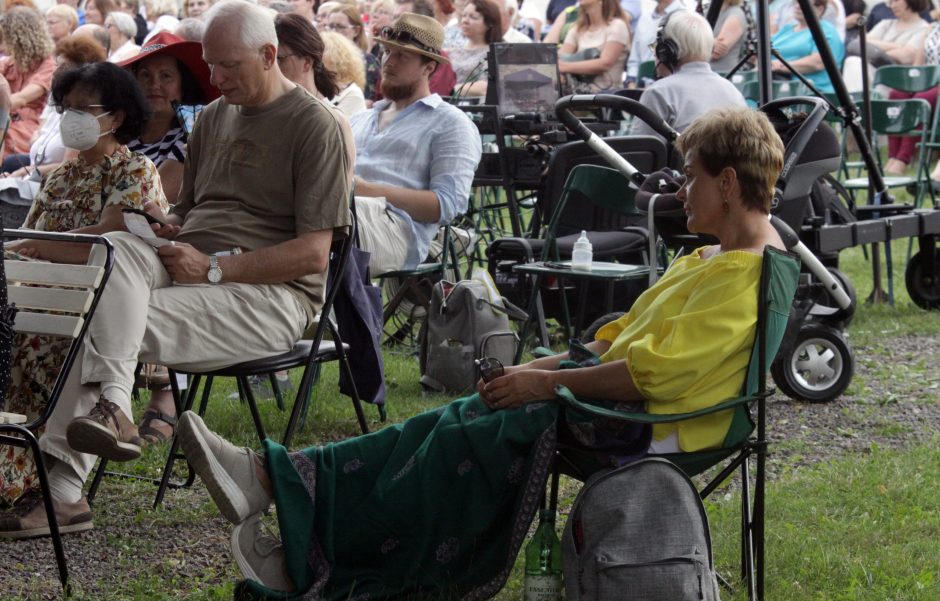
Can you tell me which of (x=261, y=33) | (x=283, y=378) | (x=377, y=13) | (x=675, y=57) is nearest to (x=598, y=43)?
(x=377, y=13)

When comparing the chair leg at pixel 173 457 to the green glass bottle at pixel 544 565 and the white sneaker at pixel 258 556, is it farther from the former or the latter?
the green glass bottle at pixel 544 565

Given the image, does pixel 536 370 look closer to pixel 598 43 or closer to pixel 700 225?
pixel 700 225

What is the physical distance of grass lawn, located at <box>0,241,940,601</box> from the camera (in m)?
3.32

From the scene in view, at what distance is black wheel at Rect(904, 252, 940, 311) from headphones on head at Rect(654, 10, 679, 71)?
78.2 inches

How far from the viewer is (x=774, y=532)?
3682mm

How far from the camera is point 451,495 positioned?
2.96m

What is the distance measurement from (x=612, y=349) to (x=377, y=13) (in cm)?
813

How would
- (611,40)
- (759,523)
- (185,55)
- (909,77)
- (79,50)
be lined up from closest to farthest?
(759,523), (185,55), (79,50), (611,40), (909,77)

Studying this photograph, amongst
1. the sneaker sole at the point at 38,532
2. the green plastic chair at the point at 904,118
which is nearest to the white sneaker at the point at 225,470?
the sneaker sole at the point at 38,532

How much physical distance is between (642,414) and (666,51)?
3888 mm

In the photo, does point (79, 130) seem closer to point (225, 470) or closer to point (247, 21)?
point (247, 21)

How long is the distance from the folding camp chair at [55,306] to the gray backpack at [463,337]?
2218 millimetres

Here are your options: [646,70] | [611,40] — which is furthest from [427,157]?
[646,70]

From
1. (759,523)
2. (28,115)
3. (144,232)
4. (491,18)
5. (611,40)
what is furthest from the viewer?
(611,40)
